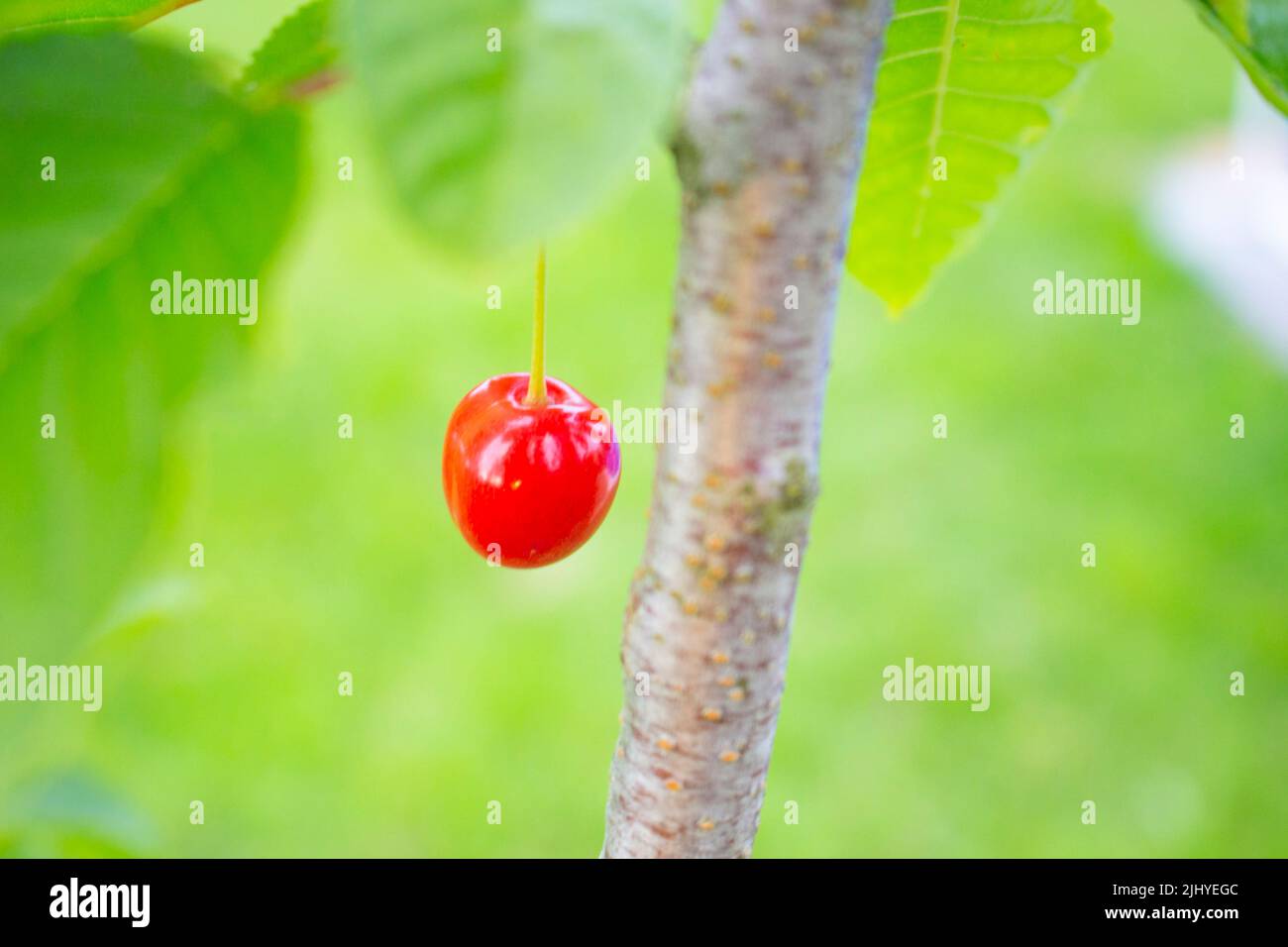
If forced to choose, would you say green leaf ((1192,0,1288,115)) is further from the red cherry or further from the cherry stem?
the red cherry

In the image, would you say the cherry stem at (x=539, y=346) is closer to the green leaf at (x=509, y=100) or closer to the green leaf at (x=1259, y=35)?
the green leaf at (x=509, y=100)

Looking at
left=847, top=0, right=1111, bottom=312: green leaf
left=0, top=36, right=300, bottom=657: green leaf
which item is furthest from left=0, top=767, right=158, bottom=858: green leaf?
left=847, top=0, right=1111, bottom=312: green leaf

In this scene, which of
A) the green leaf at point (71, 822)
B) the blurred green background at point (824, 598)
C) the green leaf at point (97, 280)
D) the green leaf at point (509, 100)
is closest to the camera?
the green leaf at point (509, 100)

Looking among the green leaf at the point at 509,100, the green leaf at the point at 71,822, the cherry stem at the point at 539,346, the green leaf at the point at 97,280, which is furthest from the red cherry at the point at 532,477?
the green leaf at the point at 71,822

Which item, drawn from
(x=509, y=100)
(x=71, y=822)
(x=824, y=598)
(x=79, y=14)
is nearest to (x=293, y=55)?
(x=79, y=14)

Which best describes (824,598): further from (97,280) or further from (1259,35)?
(97,280)

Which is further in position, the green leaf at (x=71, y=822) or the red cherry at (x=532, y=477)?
the green leaf at (x=71, y=822)

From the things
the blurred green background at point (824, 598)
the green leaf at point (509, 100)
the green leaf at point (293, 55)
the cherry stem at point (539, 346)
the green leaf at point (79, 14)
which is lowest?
the blurred green background at point (824, 598)

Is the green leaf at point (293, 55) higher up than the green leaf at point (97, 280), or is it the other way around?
the green leaf at point (293, 55)
